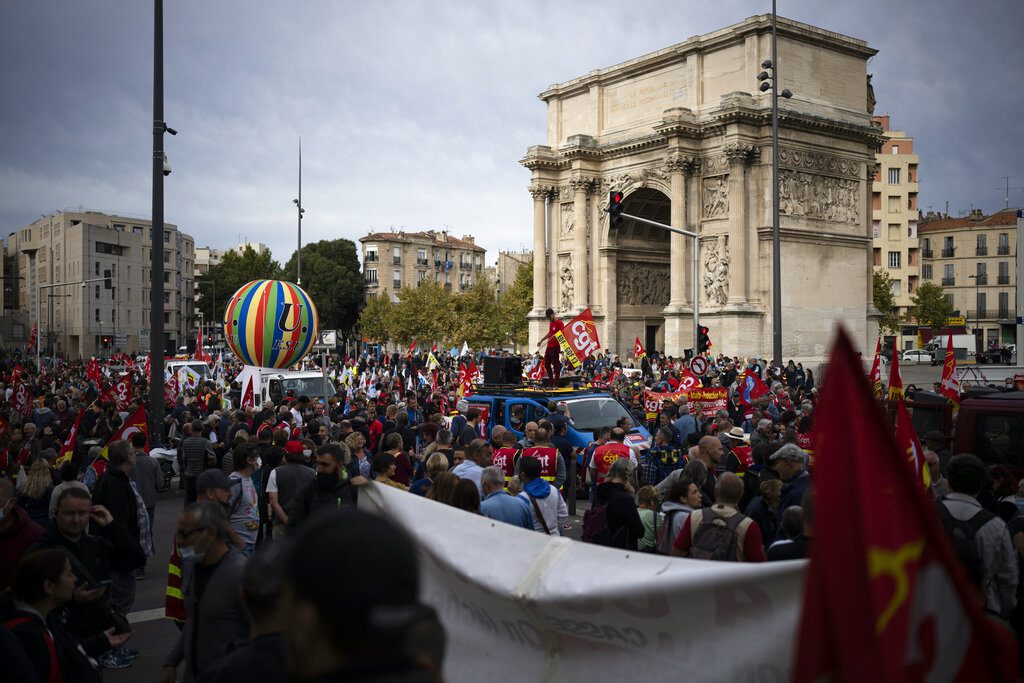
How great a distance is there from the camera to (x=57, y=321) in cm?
8850

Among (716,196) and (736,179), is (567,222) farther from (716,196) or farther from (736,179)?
(736,179)

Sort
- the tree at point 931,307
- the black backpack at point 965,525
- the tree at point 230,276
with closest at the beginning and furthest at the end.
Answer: the black backpack at point 965,525 < the tree at point 931,307 < the tree at point 230,276

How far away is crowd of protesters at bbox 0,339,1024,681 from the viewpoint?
1.75m

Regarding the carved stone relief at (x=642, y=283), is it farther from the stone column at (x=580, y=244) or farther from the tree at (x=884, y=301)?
the tree at (x=884, y=301)

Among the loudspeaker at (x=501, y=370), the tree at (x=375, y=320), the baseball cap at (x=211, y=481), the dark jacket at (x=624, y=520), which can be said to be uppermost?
the tree at (x=375, y=320)

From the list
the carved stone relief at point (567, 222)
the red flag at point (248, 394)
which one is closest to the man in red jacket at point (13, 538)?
the red flag at point (248, 394)

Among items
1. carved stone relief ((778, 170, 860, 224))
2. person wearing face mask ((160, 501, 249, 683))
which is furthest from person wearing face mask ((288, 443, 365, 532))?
carved stone relief ((778, 170, 860, 224))

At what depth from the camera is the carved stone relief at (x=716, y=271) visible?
37.9 meters

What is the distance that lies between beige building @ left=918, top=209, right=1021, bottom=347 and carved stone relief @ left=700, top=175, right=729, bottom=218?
161ft

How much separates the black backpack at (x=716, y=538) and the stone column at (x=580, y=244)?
38.0m

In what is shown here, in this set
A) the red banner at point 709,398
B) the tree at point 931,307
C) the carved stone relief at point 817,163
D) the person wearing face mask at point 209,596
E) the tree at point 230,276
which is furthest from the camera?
the tree at point 230,276

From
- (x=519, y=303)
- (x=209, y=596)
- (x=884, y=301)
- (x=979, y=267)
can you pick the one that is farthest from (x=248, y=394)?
(x=979, y=267)

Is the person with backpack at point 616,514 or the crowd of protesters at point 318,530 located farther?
the person with backpack at point 616,514

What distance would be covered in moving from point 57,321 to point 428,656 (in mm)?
98159
